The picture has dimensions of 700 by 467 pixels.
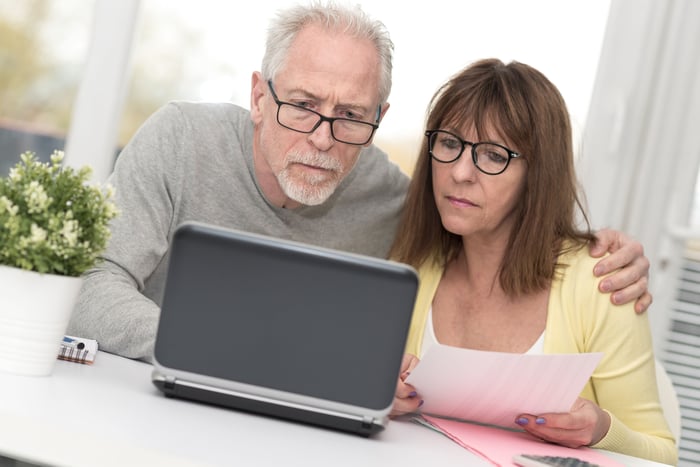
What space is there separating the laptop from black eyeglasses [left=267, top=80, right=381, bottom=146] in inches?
29.6

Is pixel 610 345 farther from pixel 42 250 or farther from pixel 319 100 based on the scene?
pixel 42 250

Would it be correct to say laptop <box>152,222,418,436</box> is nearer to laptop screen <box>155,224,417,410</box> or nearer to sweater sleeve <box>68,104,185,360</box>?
laptop screen <box>155,224,417,410</box>

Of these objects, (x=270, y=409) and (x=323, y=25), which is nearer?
(x=270, y=409)

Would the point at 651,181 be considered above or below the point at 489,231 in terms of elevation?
above

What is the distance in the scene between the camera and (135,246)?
185 cm

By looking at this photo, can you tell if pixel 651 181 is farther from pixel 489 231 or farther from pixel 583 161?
pixel 489 231

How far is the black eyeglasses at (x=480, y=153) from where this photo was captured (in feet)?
6.26

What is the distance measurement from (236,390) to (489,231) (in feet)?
3.34

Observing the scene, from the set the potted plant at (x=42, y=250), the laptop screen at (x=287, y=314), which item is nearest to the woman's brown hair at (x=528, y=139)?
the laptop screen at (x=287, y=314)

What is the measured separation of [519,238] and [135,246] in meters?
0.86

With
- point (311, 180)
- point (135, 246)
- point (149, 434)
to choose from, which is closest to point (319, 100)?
point (311, 180)

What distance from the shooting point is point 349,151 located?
1.96m

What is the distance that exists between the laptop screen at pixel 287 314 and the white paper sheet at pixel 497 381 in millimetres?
169

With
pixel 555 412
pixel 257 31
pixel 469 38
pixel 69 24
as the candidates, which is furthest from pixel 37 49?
pixel 555 412
